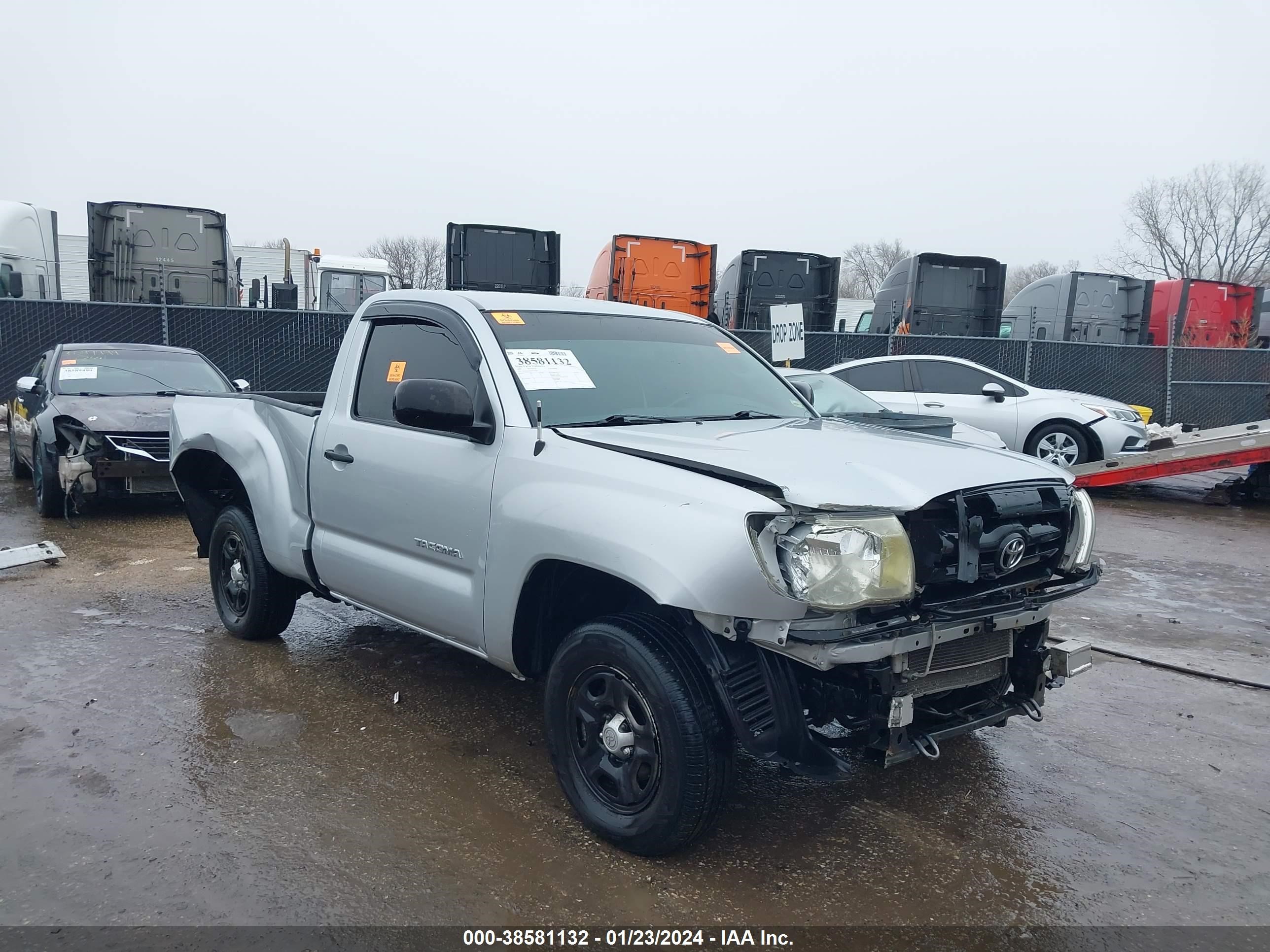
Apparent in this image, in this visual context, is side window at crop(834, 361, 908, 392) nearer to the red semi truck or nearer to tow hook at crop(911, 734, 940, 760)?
tow hook at crop(911, 734, 940, 760)

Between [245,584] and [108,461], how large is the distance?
152 inches

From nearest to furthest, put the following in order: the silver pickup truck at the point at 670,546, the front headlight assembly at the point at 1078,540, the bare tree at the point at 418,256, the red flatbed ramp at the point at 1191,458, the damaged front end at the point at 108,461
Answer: the silver pickup truck at the point at 670,546
the front headlight assembly at the point at 1078,540
the damaged front end at the point at 108,461
the red flatbed ramp at the point at 1191,458
the bare tree at the point at 418,256

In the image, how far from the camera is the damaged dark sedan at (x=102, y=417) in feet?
28.0

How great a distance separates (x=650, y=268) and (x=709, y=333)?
44.1 feet

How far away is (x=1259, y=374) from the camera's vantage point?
17.0m

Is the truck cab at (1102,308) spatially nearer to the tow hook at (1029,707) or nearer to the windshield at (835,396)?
the windshield at (835,396)

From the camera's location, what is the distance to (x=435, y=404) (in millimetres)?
3625

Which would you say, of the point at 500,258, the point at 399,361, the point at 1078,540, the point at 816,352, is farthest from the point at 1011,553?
the point at 500,258

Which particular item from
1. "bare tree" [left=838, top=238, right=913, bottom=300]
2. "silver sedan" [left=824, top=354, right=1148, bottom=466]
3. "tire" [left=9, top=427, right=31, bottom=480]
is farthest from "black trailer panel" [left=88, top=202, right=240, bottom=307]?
"bare tree" [left=838, top=238, right=913, bottom=300]

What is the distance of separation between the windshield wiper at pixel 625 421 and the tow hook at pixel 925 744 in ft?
4.93

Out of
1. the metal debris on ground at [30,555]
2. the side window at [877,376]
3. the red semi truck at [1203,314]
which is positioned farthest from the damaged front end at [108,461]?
the red semi truck at [1203,314]

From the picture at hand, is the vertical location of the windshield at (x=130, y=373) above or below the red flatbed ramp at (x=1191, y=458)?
above

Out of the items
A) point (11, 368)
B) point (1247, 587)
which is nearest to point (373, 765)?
point (1247, 587)

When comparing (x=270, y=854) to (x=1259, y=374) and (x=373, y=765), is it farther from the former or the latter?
(x=1259, y=374)
